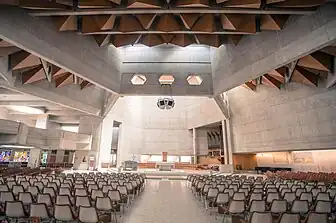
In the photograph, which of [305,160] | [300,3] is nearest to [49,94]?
[300,3]

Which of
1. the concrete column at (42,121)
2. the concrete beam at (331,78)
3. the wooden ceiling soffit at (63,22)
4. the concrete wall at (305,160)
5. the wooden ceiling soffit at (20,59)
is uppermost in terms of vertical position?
the wooden ceiling soffit at (63,22)

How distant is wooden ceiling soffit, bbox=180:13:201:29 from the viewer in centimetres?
977

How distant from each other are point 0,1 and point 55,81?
9.09m

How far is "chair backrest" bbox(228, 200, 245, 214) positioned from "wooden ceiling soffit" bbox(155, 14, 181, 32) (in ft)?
28.7

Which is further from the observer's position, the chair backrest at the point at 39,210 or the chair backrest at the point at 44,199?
the chair backrest at the point at 44,199

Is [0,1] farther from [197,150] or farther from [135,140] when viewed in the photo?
[197,150]

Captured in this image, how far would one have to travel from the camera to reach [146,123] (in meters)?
27.3

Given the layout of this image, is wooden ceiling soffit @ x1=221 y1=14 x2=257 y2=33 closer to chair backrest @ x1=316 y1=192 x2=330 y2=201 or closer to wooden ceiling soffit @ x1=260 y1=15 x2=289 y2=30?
wooden ceiling soffit @ x1=260 y1=15 x2=289 y2=30

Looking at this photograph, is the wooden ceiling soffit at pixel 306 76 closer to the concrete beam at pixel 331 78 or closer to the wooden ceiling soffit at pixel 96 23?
the concrete beam at pixel 331 78

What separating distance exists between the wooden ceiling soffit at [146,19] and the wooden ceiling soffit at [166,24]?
1.67ft

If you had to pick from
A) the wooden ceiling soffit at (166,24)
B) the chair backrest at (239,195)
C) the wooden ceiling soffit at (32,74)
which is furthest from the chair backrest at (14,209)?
the wooden ceiling soffit at (32,74)

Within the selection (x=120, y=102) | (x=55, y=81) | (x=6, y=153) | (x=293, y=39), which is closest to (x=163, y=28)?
(x=293, y=39)

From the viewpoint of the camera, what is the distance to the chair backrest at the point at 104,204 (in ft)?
14.8

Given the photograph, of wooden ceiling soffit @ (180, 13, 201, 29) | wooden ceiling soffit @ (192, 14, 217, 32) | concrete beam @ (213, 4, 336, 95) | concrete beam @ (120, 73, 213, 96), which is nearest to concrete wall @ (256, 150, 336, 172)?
concrete beam @ (213, 4, 336, 95)
